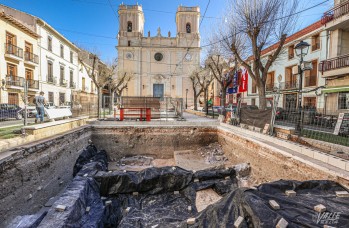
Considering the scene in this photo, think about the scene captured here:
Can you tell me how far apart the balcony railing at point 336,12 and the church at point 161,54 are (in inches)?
735

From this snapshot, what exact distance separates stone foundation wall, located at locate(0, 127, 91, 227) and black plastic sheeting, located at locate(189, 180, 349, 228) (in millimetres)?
3692

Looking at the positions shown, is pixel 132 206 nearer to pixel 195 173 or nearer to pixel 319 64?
pixel 195 173

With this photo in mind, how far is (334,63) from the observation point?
12.0 metres

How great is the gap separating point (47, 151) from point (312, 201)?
6100 mm

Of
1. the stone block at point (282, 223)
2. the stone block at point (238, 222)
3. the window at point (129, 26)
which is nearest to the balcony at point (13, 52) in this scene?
the window at point (129, 26)

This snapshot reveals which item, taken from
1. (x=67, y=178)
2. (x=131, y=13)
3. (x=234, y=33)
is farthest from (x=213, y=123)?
(x=131, y=13)

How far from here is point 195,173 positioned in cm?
512

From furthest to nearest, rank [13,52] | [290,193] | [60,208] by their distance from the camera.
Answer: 1. [13,52]
2. [60,208]
3. [290,193]

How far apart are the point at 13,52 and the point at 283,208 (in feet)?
69.7

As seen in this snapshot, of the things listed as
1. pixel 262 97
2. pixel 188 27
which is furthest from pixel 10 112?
pixel 188 27

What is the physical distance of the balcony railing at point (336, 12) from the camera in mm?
11086

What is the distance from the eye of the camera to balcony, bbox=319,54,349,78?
11.1 meters

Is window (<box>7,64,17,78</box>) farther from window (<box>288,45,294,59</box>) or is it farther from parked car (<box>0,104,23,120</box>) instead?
window (<box>288,45,294,59</box>)

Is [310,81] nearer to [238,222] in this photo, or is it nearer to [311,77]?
[311,77]
